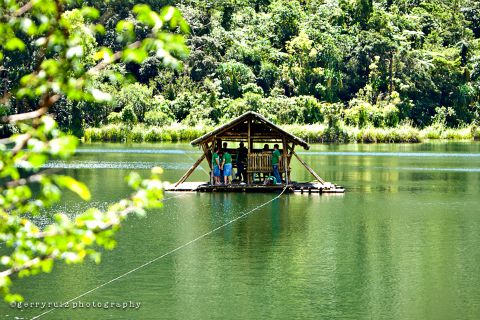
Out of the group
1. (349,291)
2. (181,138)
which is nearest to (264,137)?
(349,291)

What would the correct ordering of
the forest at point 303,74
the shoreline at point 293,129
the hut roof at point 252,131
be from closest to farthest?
1. the hut roof at point 252,131
2. the shoreline at point 293,129
3. the forest at point 303,74

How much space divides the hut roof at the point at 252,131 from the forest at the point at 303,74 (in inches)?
1592

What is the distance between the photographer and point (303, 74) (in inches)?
3401

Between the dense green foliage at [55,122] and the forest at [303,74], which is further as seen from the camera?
the forest at [303,74]

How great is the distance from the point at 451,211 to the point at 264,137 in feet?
24.6

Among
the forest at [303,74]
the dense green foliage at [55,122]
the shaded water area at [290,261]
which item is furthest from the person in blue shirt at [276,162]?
the forest at [303,74]

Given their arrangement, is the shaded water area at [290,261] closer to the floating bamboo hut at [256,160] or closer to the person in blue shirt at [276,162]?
the floating bamboo hut at [256,160]

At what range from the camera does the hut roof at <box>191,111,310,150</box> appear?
29562mm

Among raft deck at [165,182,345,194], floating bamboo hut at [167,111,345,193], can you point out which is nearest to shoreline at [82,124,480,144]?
floating bamboo hut at [167,111,345,193]

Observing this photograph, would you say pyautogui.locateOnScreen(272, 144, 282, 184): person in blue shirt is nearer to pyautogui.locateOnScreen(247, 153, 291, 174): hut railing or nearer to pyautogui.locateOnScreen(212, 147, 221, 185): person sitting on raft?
pyautogui.locateOnScreen(247, 153, 291, 174): hut railing

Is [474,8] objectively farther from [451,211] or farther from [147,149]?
[451,211]

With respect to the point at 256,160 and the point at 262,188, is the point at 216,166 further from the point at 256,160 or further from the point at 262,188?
the point at 262,188

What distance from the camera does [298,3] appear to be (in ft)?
315

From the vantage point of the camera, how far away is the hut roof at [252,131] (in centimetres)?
2956
